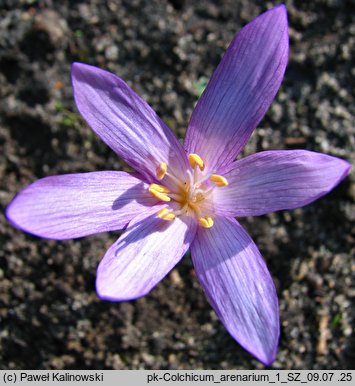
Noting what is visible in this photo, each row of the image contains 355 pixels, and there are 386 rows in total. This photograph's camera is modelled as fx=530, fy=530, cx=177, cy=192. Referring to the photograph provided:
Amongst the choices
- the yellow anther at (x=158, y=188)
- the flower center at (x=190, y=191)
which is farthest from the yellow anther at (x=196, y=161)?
the yellow anther at (x=158, y=188)

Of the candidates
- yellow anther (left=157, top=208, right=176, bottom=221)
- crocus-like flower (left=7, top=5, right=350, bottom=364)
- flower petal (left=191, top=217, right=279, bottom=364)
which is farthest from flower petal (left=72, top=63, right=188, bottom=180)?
flower petal (left=191, top=217, right=279, bottom=364)

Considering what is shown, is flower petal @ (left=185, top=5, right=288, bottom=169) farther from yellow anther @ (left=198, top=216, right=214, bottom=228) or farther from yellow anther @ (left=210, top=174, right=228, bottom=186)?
yellow anther @ (left=198, top=216, right=214, bottom=228)

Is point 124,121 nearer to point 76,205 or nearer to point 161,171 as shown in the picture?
point 161,171

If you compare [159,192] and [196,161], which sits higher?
[196,161]

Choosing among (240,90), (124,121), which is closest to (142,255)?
(124,121)

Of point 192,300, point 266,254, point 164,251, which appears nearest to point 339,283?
point 266,254

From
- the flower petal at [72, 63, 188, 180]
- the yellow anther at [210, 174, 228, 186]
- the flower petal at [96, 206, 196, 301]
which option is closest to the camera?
the flower petal at [96, 206, 196, 301]

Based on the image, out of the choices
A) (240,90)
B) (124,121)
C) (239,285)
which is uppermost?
(240,90)
